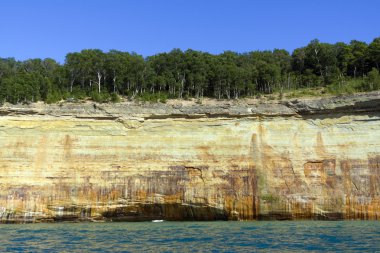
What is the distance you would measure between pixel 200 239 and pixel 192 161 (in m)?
9.79

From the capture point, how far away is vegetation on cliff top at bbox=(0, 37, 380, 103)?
4422 cm

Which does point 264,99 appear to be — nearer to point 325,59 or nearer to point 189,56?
point 189,56

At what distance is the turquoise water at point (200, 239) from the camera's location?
526 inches

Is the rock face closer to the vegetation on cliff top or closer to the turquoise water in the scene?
the turquoise water

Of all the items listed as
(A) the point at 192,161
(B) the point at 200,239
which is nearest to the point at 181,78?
(A) the point at 192,161

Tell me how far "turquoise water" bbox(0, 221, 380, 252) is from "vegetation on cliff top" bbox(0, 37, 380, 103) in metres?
26.5

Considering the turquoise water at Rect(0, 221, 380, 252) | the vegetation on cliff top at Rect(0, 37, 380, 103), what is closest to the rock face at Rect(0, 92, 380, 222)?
the turquoise water at Rect(0, 221, 380, 252)

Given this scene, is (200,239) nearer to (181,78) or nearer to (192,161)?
(192,161)

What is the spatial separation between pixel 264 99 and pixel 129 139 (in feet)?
72.8

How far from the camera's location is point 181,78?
49.2 metres

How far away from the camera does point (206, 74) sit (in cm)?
4803

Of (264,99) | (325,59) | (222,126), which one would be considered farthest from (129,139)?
(325,59)

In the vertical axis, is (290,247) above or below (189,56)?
below

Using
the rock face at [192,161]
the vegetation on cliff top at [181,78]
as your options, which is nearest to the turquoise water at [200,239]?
the rock face at [192,161]
